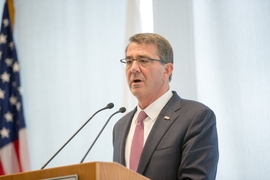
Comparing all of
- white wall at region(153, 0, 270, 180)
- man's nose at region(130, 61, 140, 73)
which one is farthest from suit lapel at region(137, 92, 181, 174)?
white wall at region(153, 0, 270, 180)

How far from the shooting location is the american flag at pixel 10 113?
4.73 meters

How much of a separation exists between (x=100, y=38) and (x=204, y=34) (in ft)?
3.95

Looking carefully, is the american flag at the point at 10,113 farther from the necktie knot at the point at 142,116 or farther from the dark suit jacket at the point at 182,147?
the dark suit jacket at the point at 182,147

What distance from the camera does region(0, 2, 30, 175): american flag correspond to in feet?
15.5

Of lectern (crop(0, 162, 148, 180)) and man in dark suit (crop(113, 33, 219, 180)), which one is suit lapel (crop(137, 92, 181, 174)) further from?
lectern (crop(0, 162, 148, 180))

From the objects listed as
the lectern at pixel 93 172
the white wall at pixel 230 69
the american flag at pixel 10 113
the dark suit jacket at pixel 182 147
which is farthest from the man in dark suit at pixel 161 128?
the american flag at pixel 10 113

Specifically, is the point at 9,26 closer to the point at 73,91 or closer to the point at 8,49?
the point at 8,49

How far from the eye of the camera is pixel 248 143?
4164mm

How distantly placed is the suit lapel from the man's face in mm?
168

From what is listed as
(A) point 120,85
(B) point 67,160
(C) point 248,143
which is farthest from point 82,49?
(C) point 248,143

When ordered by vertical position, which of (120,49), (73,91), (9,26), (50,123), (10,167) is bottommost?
(10,167)

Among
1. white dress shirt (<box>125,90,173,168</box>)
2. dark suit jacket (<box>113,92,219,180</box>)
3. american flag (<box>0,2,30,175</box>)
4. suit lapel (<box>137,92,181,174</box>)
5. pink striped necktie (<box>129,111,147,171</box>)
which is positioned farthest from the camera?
american flag (<box>0,2,30,175</box>)

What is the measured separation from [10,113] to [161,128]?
2.45 meters

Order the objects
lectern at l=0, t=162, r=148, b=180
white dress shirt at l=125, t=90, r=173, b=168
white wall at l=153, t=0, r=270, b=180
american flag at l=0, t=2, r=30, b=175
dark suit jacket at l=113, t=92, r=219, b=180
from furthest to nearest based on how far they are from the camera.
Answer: american flag at l=0, t=2, r=30, b=175 < white wall at l=153, t=0, r=270, b=180 < white dress shirt at l=125, t=90, r=173, b=168 < dark suit jacket at l=113, t=92, r=219, b=180 < lectern at l=0, t=162, r=148, b=180
